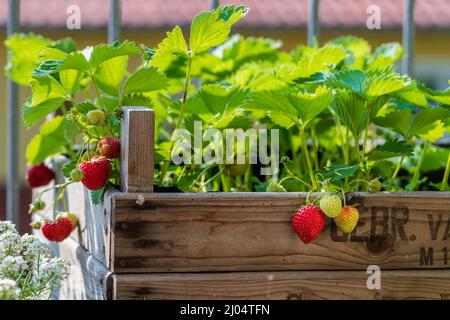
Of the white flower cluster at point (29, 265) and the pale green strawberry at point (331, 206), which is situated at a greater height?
the pale green strawberry at point (331, 206)

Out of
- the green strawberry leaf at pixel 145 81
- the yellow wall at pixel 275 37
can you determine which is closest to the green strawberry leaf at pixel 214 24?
the green strawberry leaf at pixel 145 81

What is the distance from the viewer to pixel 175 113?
169 cm

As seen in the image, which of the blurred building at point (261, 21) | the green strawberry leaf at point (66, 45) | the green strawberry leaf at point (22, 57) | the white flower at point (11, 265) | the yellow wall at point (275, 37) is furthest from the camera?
the blurred building at point (261, 21)

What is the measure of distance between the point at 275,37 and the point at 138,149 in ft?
27.7

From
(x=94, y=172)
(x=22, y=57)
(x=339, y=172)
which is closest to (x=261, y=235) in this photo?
(x=339, y=172)

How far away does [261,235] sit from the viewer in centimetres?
134

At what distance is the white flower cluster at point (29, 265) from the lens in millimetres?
1245

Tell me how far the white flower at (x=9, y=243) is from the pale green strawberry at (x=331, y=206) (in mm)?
410

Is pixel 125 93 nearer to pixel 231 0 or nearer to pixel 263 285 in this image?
pixel 263 285

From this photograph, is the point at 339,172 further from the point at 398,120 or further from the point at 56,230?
the point at 56,230

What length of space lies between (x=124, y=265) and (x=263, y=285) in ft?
0.63

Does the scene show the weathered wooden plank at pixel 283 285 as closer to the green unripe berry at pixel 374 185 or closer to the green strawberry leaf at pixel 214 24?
the green unripe berry at pixel 374 185

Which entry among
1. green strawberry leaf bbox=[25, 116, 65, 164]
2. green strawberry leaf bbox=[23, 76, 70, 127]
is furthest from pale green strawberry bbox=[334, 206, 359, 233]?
green strawberry leaf bbox=[25, 116, 65, 164]

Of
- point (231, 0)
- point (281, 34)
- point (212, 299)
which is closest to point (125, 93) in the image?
point (212, 299)
